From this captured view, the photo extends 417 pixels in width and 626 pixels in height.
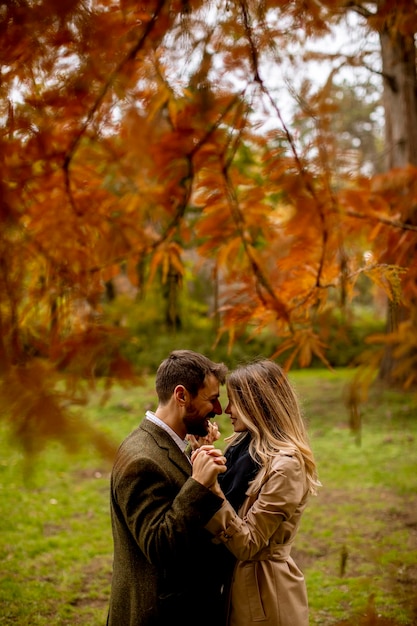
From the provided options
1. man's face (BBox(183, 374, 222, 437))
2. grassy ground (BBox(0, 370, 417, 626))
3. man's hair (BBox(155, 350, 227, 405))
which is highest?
man's hair (BBox(155, 350, 227, 405))

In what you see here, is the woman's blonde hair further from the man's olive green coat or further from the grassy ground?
the grassy ground

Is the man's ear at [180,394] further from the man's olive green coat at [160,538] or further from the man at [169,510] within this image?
the man's olive green coat at [160,538]

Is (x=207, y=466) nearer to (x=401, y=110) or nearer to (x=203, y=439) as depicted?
(x=203, y=439)

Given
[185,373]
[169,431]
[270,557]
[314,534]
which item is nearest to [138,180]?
[185,373]

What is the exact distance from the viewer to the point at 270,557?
221 cm

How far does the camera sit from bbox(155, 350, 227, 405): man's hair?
2160 millimetres

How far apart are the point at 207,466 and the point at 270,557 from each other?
54cm

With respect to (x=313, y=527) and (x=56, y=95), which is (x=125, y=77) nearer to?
(x=56, y=95)

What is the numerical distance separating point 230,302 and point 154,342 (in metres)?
12.6

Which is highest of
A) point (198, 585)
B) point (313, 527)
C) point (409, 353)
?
point (409, 353)

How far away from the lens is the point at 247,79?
206 cm

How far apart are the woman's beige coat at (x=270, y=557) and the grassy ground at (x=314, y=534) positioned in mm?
266

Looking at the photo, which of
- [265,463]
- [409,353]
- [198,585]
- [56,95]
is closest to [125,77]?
[56,95]

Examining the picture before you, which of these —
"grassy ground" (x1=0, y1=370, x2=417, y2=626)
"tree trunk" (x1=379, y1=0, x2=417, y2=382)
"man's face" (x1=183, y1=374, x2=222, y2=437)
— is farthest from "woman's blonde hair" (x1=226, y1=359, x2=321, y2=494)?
"tree trunk" (x1=379, y1=0, x2=417, y2=382)
